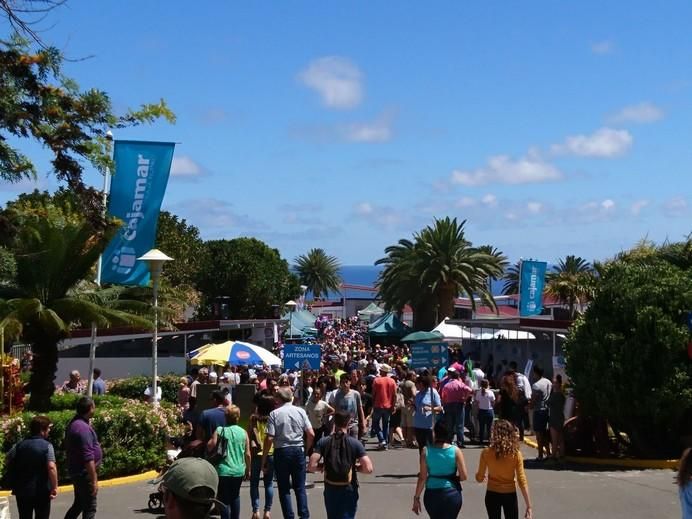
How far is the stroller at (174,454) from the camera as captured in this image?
10.5m

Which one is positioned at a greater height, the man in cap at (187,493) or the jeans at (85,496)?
the man in cap at (187,493)

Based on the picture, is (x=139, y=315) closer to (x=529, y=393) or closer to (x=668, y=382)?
(x=529, y=393)

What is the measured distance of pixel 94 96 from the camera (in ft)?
32.2

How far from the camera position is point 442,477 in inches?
353

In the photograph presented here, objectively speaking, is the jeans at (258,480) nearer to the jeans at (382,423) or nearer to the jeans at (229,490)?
the jeans at (229,490)

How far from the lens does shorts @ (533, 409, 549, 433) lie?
703 inches

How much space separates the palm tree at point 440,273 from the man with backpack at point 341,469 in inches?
1674

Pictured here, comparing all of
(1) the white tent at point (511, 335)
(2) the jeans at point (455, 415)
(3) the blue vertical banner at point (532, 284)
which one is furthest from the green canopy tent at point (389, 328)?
(2) the jeans at point (455, 415)

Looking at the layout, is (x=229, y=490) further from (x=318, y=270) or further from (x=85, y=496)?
(x=318, y=270)

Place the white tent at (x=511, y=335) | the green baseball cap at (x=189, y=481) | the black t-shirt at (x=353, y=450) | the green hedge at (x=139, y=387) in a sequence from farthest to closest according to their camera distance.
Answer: the white tent at (x=511, y=335)
the green hedge at (x=139, y=387)
the black t-shirt at (x=353, y=450)
the green baseball cap at (x=189, y=481)

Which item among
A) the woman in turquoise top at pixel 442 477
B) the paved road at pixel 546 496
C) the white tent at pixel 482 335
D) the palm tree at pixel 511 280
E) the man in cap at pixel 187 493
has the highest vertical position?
the palm tree at pixel 511 280

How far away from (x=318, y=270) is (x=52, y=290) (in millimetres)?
112721

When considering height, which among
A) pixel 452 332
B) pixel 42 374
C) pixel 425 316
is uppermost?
pixel 425 316

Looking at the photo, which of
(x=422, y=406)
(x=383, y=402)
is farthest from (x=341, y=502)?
(x=383, y=402)
